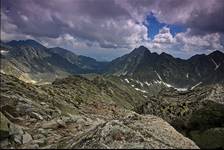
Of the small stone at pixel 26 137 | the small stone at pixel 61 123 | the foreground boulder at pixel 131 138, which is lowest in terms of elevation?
the small stone at pixel 26 137

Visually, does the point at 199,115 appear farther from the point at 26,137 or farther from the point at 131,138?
the point at 26,137

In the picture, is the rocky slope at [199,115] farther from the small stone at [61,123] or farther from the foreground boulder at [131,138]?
the small stone at [61,123]

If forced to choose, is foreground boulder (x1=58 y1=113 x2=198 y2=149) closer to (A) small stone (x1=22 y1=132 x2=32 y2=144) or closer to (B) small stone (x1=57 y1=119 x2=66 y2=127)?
(A) small stone (x1=22 y1=132 x2=32 y2=144)

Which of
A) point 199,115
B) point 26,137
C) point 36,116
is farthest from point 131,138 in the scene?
point 36,116

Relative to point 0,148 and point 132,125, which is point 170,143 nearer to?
point 132,125

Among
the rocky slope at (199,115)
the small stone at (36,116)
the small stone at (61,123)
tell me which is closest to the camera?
the rocky slope at (199,115)

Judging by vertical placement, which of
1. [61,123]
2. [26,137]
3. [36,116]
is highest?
[61,123]

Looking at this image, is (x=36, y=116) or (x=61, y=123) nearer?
(x=61, y=123)

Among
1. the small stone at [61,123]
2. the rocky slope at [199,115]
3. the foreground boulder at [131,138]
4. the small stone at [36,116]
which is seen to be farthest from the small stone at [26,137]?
the small stone at [36,116]

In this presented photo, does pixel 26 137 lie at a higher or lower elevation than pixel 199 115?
lower

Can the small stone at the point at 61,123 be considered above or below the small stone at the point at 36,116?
above

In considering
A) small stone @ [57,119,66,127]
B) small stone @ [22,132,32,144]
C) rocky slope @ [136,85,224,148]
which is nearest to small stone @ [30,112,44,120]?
small stone @ [57,119,66,127]

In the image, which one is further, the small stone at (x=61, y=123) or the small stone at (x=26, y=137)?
the small stone at (x=61, y=123)

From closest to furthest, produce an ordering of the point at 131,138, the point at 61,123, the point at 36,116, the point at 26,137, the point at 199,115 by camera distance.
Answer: the point at 131,138
the point at 26,137
the point at 199,115
the point at 61,123
the point at 36,116
